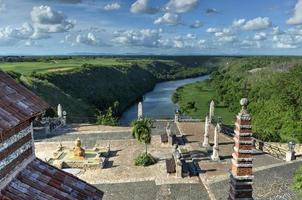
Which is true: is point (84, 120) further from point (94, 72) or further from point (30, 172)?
point (94, 72)

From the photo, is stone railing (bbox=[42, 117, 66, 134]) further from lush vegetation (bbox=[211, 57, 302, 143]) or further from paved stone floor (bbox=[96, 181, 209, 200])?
lush vegetation (bbox=[211, 57, 302, 143])

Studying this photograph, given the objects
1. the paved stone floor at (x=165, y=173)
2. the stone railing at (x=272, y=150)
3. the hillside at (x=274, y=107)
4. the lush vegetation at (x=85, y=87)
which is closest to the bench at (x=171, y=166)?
the paved stone floor at (x=165, y=173)

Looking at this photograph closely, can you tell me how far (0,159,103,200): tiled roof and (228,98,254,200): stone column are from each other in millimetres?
4432

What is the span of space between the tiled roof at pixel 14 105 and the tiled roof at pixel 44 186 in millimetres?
1511

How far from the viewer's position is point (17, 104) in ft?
30.7

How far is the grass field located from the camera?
69.5 metres

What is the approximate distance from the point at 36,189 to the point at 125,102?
8046cm

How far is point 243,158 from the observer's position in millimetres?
11836

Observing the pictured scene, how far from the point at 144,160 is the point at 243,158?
1446 centimetres

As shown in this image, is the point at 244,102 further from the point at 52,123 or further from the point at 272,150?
the point at 52,123

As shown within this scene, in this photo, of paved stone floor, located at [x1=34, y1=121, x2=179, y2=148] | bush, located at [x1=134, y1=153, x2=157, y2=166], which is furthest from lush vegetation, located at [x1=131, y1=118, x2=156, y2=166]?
paved stone floor, located at [x1=34, y1=121, x2=179, y2=148]

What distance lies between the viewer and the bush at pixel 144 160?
25.6 m

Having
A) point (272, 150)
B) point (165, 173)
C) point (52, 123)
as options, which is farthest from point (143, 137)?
point (52, 123)

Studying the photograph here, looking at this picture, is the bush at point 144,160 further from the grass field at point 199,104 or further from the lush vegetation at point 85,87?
the grass field at point 199,104
